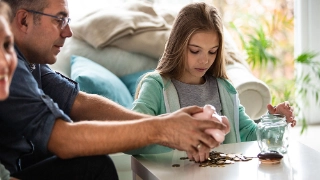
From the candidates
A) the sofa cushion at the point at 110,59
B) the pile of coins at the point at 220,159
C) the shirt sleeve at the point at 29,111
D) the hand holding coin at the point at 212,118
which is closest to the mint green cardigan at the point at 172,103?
the pile of coins at the point at 220,159

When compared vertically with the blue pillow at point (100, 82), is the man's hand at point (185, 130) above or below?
above

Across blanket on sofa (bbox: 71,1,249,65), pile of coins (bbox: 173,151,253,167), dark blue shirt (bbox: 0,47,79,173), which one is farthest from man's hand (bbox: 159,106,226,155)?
blanket on sofa (bbox: 71,1,249,65)

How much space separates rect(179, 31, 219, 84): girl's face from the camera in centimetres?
242

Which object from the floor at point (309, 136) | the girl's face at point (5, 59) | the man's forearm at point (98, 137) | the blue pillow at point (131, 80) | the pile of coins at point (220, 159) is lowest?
the floor at point (309, 136)

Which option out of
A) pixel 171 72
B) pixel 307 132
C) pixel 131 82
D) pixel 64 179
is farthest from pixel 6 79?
pixel 307 132

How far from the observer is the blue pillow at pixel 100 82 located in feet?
11.1

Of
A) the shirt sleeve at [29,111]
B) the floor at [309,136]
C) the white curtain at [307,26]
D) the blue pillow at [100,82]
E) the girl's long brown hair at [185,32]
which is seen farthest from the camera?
the white curtain at [307,26]

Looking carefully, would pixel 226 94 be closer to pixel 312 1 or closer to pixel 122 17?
pixel 122 17

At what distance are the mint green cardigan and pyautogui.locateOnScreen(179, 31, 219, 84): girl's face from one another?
129 millimetres

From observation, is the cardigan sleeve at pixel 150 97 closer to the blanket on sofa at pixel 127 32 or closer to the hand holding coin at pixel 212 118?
the hand holding coin at pixel 212 118

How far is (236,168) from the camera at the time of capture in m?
1.92

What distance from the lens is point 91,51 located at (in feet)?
12.5

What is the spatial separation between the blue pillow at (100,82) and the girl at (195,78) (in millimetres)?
877

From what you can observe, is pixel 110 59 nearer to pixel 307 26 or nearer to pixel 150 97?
pixel 150 97
